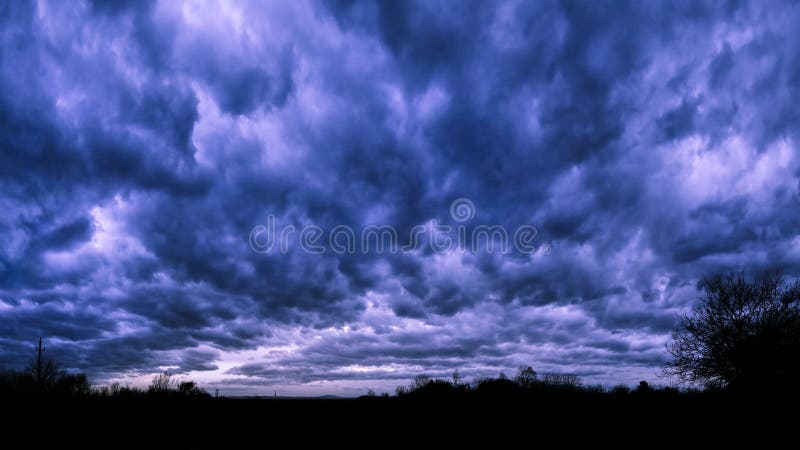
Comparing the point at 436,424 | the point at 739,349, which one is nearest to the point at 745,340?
the point at 739,349

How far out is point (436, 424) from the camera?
973 inches

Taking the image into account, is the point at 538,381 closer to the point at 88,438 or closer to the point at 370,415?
the point at 370,415

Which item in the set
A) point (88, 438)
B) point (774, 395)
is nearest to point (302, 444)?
point (88, 438)

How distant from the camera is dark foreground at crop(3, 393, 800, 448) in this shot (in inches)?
746

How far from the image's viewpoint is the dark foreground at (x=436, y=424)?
1894 cm

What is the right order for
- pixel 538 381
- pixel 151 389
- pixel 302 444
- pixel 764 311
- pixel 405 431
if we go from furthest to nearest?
pixel 538 381 → pixel 151 389 → pixel 764 311 → pixel 405 431 → pixel 302 444

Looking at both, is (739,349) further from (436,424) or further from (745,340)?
(436,424)

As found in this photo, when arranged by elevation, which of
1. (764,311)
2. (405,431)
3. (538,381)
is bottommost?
(538,381)

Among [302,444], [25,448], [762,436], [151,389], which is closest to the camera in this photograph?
[762,436]

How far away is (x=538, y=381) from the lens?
59219 mm

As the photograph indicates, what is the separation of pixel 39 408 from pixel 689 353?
44.5 meters

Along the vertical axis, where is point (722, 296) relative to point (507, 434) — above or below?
above

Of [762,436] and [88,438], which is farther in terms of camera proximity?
[88,438]

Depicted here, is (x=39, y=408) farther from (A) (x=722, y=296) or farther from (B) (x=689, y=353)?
(A) (x=722, y=296)
